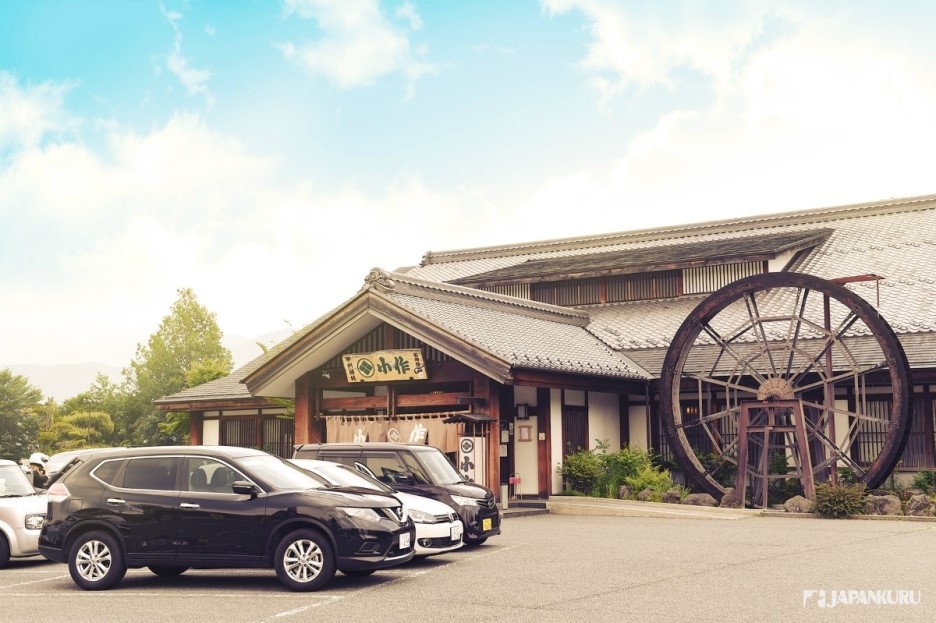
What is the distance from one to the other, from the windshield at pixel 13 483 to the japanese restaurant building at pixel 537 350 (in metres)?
8.42

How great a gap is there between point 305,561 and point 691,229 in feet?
82.9

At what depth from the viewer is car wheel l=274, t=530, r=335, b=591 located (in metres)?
11.3

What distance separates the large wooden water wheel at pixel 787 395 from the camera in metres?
21.0

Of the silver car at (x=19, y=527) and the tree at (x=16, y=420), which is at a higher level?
the tree at (x=16, y=420)

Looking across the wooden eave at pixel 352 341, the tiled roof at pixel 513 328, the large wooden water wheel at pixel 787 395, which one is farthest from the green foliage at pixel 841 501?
the wooden eave at pixel 352 341

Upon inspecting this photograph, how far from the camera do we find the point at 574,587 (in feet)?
36.6

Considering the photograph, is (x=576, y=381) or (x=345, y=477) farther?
(x=576, y=381)

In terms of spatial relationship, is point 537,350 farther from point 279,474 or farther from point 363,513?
point 363,513

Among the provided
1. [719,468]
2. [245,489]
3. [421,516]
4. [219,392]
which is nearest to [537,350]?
[719,468]

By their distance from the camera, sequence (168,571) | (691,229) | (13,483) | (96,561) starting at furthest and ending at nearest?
(691,229) → (13,483) → (168,571) → (96,561)

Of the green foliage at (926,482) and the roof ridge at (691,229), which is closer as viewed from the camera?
the green foliage at (926,482)

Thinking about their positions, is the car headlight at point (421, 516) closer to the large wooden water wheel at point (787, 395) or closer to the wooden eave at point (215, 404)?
the large wooden water wheel at point (787, 395)

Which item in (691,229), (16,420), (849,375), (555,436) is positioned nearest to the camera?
(849,375)

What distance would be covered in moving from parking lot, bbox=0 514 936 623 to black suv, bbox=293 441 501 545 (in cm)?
47
